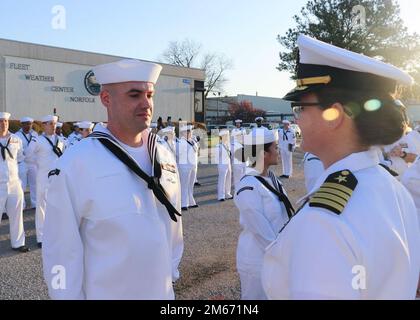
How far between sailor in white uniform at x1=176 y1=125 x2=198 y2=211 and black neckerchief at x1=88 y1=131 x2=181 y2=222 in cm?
816

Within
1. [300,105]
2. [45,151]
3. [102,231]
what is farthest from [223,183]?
[300,105]

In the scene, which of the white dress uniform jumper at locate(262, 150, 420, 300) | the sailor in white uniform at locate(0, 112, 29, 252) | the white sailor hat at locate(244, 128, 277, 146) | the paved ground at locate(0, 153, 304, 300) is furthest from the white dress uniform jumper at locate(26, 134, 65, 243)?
the white dress uniform jumper at locate(262, 150, 420, 300)

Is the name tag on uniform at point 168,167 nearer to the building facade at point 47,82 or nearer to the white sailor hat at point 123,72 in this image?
the white sailor hat at point 123,72

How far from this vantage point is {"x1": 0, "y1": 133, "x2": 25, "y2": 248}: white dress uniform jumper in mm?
7129

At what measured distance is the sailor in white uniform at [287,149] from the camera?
17.5 meters

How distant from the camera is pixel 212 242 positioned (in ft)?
24.8

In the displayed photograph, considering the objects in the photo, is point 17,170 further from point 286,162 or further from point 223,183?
point 286,162

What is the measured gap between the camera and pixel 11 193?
291 inches

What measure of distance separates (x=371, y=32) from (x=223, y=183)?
2268 centimetres

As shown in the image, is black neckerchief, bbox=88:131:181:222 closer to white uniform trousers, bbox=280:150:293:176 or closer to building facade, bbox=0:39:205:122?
Answer: white uniform trousers, bbox=280:150:293:176
